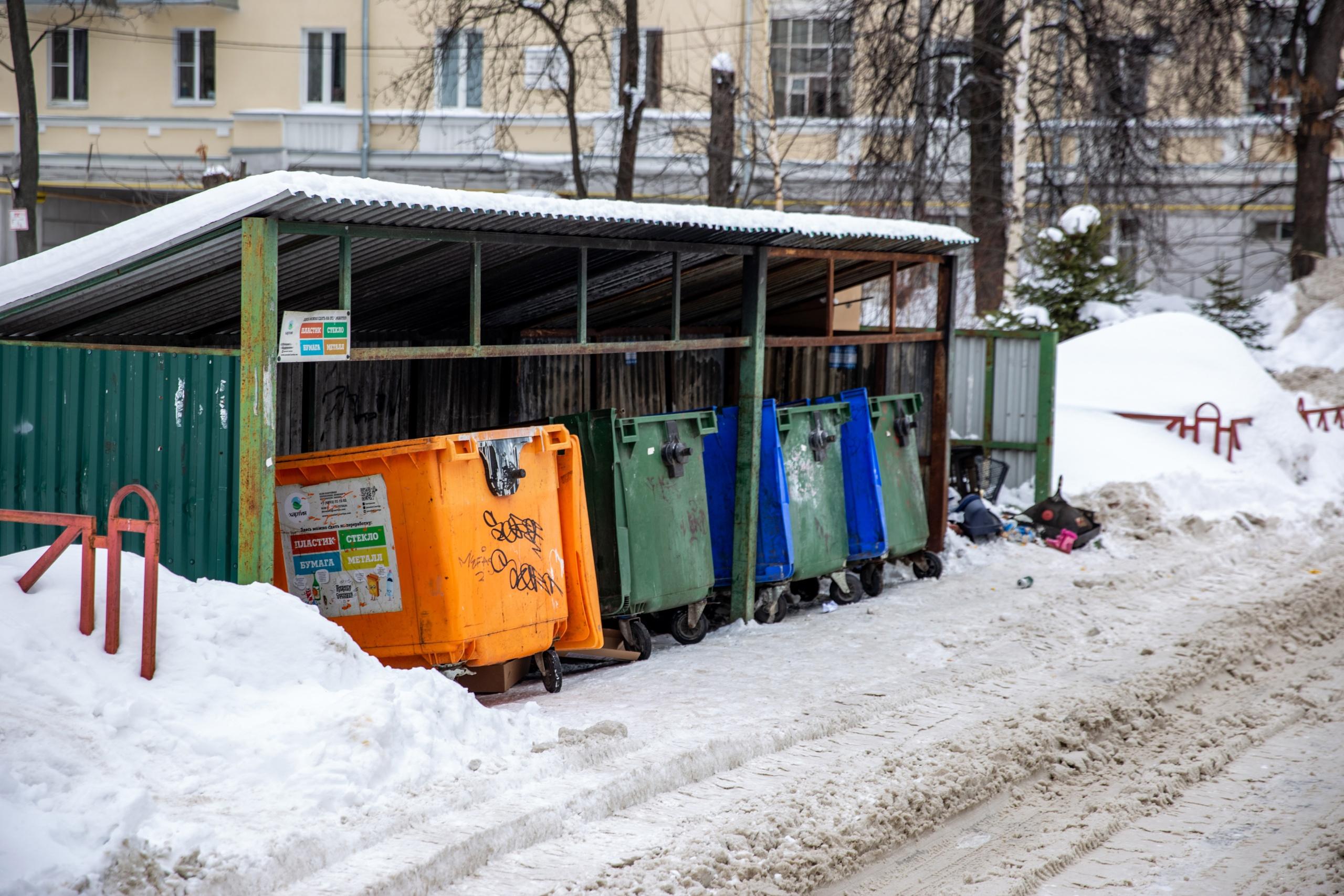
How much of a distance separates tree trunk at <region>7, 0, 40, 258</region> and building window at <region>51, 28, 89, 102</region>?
13763 millimetres

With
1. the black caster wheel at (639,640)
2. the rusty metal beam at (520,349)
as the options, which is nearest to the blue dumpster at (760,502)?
the rusty metal beam at (520,349)

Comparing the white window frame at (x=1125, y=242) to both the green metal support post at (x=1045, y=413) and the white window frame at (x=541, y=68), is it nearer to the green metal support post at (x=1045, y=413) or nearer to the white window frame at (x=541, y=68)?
the white window frame at (x=541, y=68)

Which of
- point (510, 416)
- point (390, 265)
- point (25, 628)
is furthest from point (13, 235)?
point (25, 628)

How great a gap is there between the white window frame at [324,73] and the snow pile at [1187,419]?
50.9ft

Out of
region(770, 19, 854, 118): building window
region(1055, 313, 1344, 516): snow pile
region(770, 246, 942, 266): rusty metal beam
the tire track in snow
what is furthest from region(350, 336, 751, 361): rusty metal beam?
region(770, 19, 854, 118): building window

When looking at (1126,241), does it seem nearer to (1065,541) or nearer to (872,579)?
(1065,541)

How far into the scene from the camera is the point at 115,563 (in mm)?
4898

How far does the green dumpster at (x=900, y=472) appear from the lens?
Result: 31.4ft

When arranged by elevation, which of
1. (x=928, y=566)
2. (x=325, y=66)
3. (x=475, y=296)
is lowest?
(x=928, y=566)

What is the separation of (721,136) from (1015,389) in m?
6.59

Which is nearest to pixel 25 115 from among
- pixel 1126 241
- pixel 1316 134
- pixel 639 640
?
pixel 639 640

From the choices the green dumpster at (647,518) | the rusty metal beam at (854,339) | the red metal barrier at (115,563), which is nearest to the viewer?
the red metal barrier at (115,563)

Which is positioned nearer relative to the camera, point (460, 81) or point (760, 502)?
point (760, 502)

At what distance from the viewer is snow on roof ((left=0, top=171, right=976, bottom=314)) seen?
544 cm
